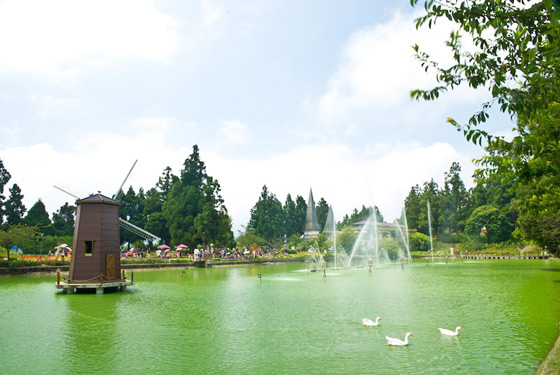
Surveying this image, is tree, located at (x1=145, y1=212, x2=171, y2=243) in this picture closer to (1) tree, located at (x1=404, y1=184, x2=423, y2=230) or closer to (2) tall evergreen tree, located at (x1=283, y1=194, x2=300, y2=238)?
(2) tall evergreen tree, located at (x1=283, y1=194, x2=300, y2=238)

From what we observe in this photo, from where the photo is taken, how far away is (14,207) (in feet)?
202

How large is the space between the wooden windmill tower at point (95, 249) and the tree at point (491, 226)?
2660 inches

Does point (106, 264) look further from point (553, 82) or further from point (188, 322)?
point (553, 82)

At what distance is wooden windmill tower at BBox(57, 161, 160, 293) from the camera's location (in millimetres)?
22562

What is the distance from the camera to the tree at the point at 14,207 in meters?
60.5

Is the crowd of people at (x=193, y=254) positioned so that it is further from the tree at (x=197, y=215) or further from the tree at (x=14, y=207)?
the tree at (x=14, y=207)

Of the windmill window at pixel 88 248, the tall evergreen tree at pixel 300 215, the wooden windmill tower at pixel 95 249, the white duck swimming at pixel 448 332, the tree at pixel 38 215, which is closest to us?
the white duck swimming at pixel 448 332

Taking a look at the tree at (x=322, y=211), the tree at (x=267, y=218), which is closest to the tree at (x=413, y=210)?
the tree at (x=322, y=211)

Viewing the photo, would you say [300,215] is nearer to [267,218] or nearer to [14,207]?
[267,218]

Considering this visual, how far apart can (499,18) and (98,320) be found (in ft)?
47.8

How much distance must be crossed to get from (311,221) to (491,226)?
43.4 metres

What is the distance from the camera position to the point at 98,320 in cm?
1465

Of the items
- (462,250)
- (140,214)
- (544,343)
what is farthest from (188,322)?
(462,250)

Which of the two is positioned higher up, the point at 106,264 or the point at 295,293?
the point at 106,264
